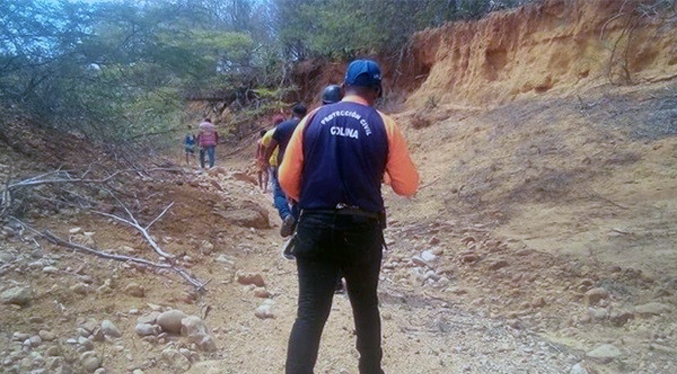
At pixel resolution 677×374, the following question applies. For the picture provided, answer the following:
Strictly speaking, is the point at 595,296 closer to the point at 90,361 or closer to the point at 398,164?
the point at 398,164

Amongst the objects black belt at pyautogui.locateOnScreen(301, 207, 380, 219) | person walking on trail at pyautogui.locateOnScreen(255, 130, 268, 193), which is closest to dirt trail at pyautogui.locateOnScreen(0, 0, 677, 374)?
person walking on trail at pyautogui.locateOnScreen(255, 130, 268, 193)

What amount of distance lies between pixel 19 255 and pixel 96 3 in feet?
13.1

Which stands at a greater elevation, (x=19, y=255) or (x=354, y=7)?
(x=354, y=7)

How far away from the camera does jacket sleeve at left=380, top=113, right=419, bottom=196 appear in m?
2.86

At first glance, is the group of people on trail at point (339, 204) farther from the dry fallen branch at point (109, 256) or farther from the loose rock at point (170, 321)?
the dry fallen branch at point (109, 256)

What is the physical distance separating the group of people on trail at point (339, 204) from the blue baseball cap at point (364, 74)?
0.03 feet

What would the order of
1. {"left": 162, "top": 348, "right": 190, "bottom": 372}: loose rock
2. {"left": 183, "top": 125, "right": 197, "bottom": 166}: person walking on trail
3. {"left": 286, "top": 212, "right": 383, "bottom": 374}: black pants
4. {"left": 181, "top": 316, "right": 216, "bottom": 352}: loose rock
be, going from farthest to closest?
1. {"left": 183, "top": 125, "right": 197, "bottom": 166}: person walking on trail
2. {"left": 181, "top": 316, "right": 216, "bottom": 352}: loose rock
3. {"left": 162, "top": 348, "right": 190, "bottom": 372}: loose rock
4. {"left": 286, "top": 212, "right": 383, "bottom": 374}: black pants

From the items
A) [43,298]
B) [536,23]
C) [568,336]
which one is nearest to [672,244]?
[568,336]

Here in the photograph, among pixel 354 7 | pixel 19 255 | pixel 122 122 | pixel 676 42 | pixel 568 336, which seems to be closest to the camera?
pixel 19 255

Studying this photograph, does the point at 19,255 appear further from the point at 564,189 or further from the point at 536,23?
the point at 536,23

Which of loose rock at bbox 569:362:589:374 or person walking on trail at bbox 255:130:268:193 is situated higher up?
person walking on trail at bbox 255:130:268:193

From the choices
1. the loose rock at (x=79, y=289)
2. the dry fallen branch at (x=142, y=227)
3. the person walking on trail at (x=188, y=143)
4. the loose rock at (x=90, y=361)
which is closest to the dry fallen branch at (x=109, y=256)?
the dry fallen branch at (x=142, y=227)

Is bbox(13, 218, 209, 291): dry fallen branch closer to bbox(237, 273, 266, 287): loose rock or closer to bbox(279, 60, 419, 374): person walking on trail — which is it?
bbox(237, 273, 266, 287): loose rock

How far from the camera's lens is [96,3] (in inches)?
269
